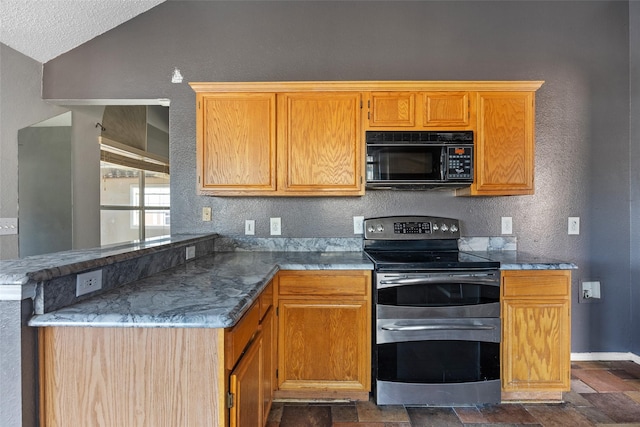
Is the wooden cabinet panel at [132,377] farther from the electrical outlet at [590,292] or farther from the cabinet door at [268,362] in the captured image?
the electrical outlet at [590,292]

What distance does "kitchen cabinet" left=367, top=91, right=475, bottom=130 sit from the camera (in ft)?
7.29

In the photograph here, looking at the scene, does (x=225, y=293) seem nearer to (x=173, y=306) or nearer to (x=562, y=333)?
(x=173, y=306)

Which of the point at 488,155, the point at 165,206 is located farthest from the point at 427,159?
the point at 165,206

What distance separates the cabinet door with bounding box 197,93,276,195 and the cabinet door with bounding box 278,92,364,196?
0.10m

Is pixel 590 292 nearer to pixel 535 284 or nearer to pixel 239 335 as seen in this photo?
pixel 535 284

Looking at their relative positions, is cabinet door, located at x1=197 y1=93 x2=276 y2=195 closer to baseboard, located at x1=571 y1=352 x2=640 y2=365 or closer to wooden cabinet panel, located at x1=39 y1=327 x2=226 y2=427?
wooden cabinet panel, located at x1=39 y1=327 x2=226 y2=427

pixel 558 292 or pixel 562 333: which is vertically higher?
pixel 558 292

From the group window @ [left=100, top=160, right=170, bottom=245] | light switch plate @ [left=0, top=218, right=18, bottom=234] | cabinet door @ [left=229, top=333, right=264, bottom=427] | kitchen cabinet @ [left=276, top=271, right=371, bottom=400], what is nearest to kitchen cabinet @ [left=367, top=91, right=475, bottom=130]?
kitchen cabinet @ [left=276, top=271, right=371, bottom=400]

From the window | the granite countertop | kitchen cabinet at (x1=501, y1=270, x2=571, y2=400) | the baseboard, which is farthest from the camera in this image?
the window

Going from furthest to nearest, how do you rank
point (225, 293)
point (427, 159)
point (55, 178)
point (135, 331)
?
1. point (55, 178)
2. point (427, 159)
3. point (225, 293)
4. point (135, 331)

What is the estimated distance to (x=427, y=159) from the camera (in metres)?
2.23

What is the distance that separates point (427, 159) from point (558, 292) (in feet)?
3.65

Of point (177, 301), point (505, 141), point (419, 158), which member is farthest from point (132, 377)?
point (505, 141)

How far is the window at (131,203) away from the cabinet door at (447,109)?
372 centimetres
